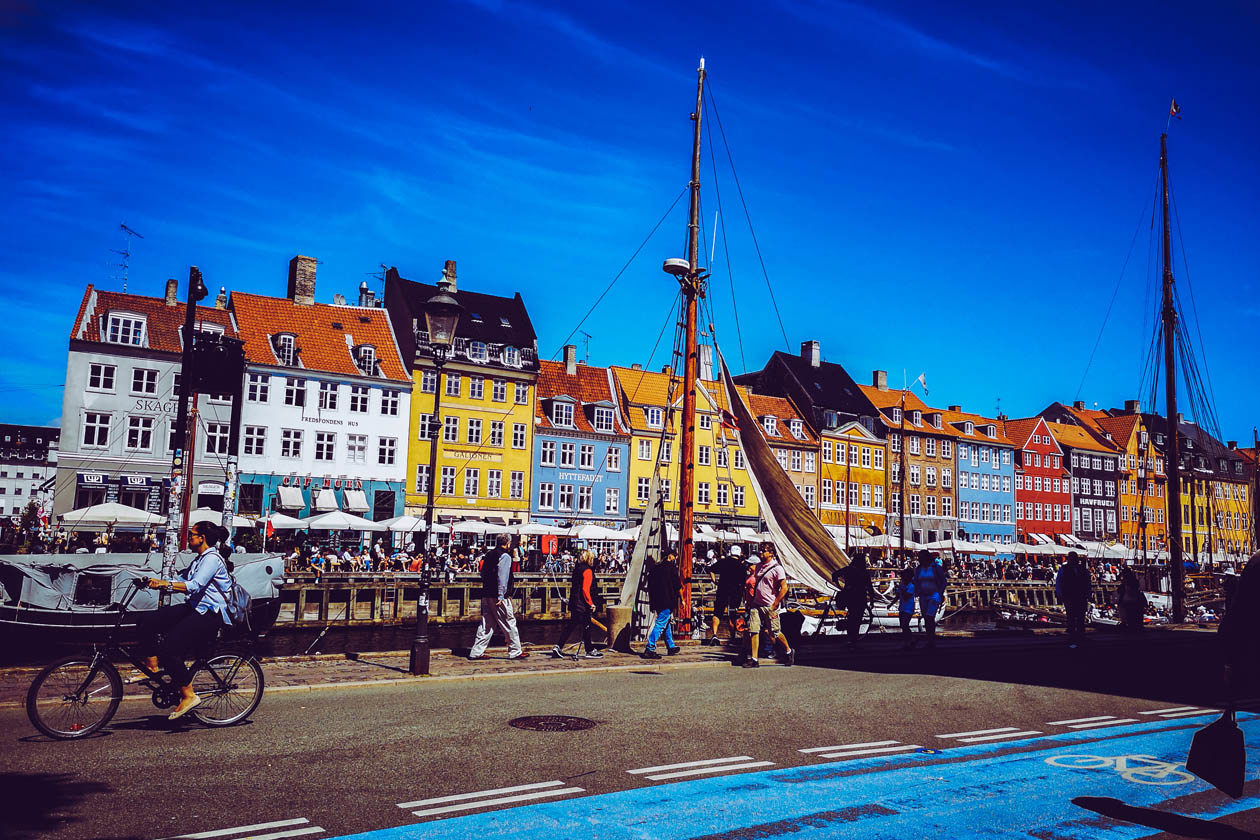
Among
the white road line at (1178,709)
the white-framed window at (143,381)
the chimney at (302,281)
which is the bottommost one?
the white road line at (1178,709)

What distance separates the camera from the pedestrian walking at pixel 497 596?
1633cm

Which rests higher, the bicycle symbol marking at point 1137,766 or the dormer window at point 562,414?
the dormer window at point 562,414

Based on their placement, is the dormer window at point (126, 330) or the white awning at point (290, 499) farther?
the white awning at point (290, 499)

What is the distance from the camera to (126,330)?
49.2 m

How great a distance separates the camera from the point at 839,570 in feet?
72.4

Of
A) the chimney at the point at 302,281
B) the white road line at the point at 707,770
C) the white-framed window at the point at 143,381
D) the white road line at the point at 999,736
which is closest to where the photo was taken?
the white road line at the point at 707,770

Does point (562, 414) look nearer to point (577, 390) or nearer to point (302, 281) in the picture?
point (577, 390)

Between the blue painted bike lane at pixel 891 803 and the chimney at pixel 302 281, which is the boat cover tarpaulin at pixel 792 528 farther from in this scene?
the chimney at pixel 302 281

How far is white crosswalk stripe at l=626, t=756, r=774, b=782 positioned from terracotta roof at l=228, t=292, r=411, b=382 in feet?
159

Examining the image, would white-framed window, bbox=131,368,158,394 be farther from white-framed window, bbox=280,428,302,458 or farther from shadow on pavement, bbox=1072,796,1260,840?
shadow on pavement, bbox=1072,796,1260,840

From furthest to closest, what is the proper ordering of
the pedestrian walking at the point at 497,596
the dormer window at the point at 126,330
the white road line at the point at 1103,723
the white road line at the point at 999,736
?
the dormer window at the point at 126,330 < the pedestrian walking at the point at 497,596 < the white road line at the point at 1103,723 < the white road line at the point at 999,736

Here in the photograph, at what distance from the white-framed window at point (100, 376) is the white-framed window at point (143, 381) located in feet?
2.94

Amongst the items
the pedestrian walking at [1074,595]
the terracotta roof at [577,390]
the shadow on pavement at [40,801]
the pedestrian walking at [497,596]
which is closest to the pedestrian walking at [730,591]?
the pedestrian walking at [497,596]

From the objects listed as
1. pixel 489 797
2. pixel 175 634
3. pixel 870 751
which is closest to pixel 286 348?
pixel 175 634
